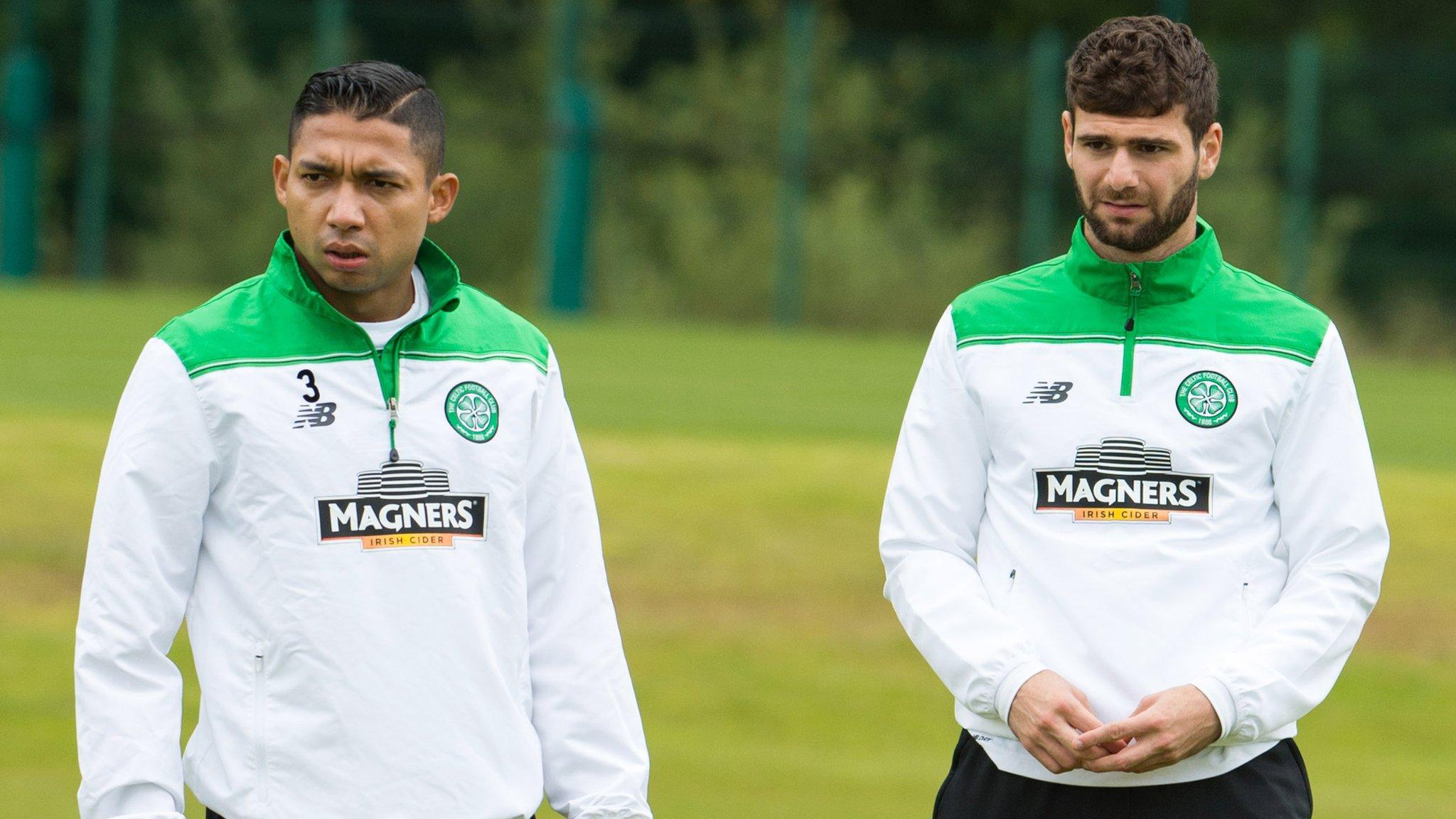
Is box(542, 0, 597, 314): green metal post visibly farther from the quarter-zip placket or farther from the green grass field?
the quarter-zip placket

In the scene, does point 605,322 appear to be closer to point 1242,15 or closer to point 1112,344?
point 1242,15

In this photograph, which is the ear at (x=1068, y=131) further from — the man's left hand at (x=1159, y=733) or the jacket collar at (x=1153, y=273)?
the man's left hand at (x=1159, y=733)

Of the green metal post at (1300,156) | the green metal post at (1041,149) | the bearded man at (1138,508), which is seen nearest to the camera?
the bearded man at (1138,508)

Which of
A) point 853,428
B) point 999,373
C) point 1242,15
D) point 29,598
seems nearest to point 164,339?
point 999,373

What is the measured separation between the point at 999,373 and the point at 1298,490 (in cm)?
51

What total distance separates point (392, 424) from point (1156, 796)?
135 cm

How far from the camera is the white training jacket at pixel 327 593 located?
293cm

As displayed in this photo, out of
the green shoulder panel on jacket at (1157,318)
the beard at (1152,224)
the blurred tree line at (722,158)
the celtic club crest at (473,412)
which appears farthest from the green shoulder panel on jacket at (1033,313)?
the blurred tree line at (722,158)

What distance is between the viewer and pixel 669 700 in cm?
855

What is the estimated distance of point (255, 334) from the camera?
307 centimetres

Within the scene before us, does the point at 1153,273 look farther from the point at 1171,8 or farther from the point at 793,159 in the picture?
the point at 1171,8

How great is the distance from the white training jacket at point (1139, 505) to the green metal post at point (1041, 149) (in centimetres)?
1733

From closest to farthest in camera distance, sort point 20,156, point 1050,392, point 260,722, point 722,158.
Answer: point 260,722, point 1050,392, point 20,156, point 722,158

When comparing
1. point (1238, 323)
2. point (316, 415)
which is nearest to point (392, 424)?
point (316, 415)
